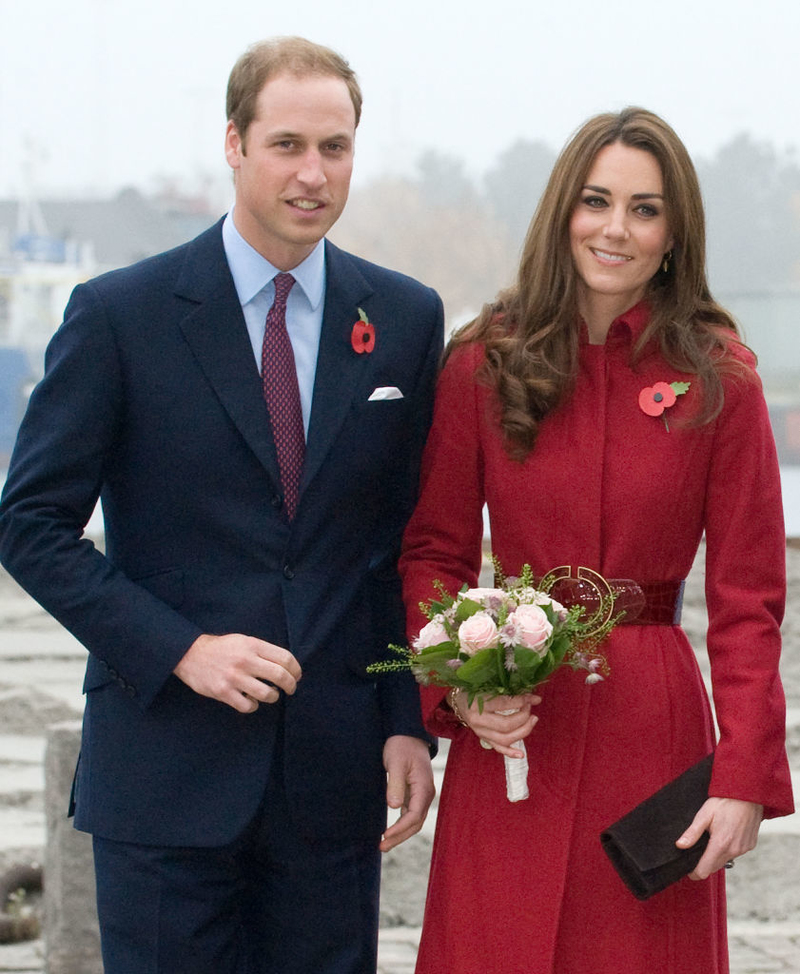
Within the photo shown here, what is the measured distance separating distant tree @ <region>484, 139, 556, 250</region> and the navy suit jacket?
7734mm

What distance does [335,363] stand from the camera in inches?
116

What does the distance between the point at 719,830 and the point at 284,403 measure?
114 cm

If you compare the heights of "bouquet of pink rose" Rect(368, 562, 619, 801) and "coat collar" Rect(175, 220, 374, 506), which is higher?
"coat collar" Rect(175, 220, 374, 506)

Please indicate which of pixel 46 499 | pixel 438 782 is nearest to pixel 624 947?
pixel 46 499

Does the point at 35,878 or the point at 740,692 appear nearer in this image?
the point at 740,692

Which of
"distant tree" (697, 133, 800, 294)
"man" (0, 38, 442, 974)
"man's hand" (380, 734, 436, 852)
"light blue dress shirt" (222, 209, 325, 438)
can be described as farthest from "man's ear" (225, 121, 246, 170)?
"distant tree" (697, 133, 800, 294)

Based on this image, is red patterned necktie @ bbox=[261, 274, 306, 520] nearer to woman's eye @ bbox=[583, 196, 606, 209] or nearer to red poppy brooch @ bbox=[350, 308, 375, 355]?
red poppy brooch @ bbox=[350, 308, 375, 355]

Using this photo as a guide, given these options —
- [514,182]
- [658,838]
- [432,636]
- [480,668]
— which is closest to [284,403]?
[432,636]

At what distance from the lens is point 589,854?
9.46 ft

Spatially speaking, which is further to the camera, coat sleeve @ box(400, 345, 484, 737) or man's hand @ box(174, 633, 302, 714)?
coat sleeve @ box(400, 345, 484, 737)

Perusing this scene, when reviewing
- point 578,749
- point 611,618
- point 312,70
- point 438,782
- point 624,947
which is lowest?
point 438,782

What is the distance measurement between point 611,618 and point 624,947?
0.63m

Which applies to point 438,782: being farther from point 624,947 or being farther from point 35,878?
point 624,947

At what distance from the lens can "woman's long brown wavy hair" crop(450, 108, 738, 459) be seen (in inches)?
115
